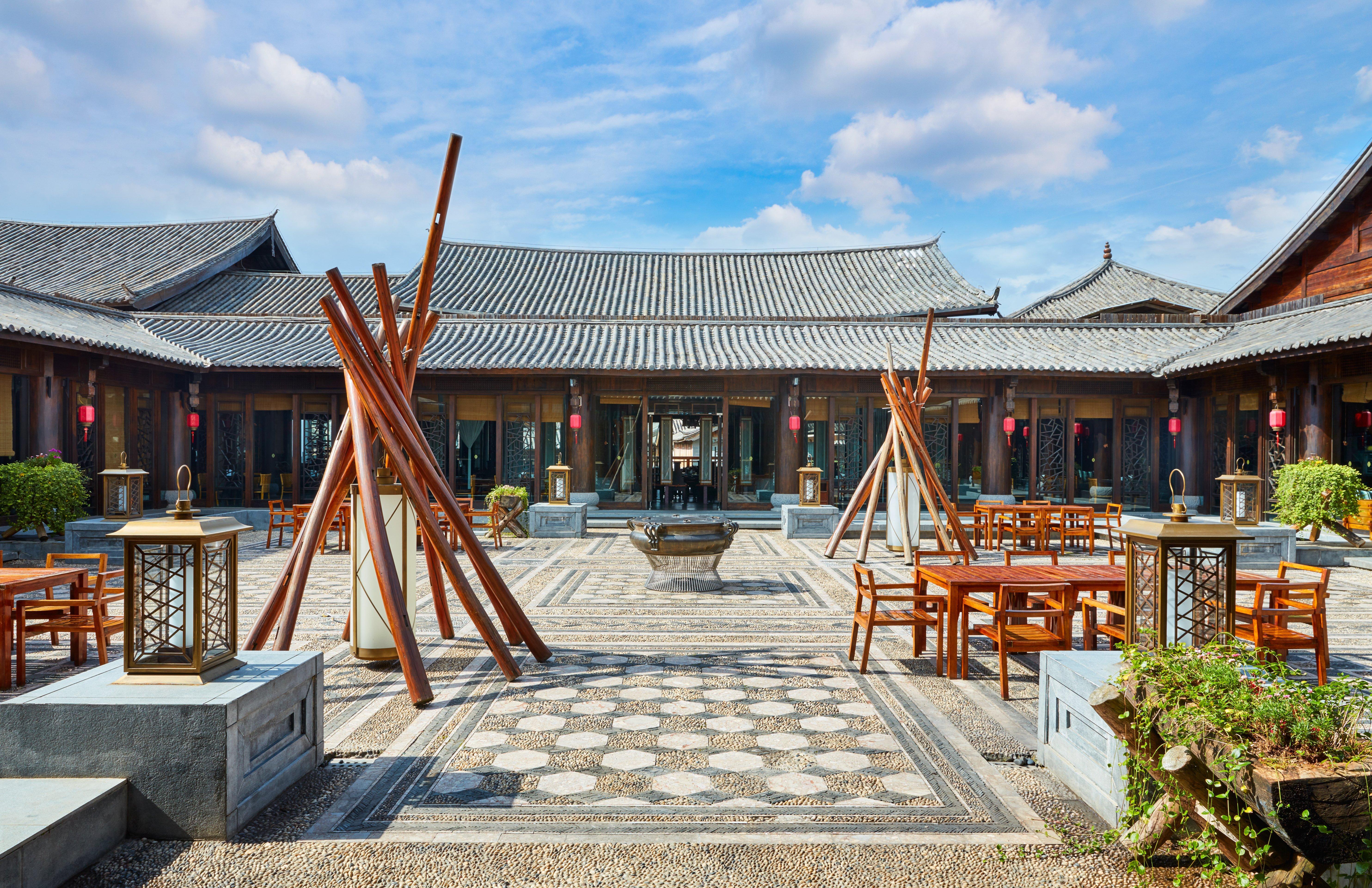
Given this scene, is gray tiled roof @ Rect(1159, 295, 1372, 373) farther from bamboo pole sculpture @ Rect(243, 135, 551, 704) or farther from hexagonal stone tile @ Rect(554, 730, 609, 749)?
bamboo pole sculpture @ Rect(243, 135, 551, 704)

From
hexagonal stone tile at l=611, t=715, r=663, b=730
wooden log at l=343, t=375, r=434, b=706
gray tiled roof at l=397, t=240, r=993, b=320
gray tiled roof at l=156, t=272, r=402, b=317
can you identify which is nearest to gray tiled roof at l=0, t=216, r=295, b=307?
gray tiled roof at l=156, t=272, r=402, b=317

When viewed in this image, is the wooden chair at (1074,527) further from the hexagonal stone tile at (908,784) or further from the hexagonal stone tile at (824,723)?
the hexagonal stone tile at (908,784)

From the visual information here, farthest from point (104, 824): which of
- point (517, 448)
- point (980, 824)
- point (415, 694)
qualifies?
point (517, 448)

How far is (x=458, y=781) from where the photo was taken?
3.53m

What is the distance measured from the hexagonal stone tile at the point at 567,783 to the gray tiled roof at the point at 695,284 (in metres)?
15.9

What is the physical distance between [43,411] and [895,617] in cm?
1298

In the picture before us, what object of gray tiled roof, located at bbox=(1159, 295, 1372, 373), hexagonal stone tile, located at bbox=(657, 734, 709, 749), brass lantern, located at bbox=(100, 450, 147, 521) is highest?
gray tiled roof, located at bbox=(1159, 295, 1372, 373)

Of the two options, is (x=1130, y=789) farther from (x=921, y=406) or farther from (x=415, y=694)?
(x=921, y=406)

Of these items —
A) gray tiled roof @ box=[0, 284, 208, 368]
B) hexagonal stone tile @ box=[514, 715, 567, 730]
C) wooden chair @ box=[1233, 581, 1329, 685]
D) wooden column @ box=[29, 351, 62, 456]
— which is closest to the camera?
hexagonal stone tile @ box=[514, 715, 567, 730]

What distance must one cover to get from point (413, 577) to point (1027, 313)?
1073 inches

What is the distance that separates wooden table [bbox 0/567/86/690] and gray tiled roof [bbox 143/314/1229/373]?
32.0ft

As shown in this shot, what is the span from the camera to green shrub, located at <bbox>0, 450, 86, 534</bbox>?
10320 millimetres

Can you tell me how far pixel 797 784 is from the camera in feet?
11.6

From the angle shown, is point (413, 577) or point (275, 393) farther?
point (275, 393)
